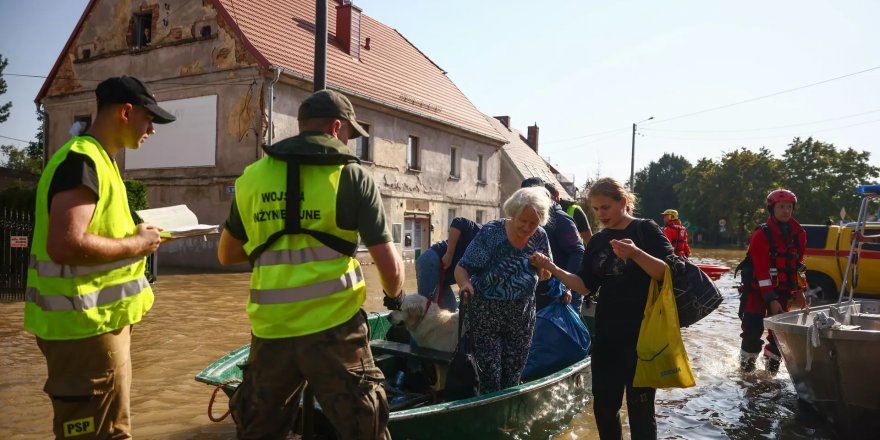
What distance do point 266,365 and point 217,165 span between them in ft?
57.2

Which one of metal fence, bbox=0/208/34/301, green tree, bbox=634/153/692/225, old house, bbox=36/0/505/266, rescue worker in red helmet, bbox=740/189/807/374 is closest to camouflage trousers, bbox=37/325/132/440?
rescue worker in red helmet, bbox=740/189/807/374

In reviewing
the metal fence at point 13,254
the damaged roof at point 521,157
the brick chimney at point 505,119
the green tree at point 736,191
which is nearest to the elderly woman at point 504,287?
the metal fence at point 13,254

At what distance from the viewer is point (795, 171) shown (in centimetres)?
5262

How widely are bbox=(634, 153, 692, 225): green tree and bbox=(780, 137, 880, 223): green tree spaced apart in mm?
18275

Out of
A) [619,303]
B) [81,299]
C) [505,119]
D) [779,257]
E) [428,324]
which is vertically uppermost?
[505,119]

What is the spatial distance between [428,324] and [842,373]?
3389 mm

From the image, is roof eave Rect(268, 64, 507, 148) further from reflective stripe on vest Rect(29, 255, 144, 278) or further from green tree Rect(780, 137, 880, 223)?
green tree Rect(780, 137, 880, 223)

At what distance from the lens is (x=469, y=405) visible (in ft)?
13.1

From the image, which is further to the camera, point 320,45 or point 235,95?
point 235,95

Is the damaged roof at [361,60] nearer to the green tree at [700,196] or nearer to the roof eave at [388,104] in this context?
the roof eave at [388,104]

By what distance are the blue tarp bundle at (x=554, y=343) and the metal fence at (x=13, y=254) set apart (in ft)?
32.7

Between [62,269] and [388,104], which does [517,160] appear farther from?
[62,269]

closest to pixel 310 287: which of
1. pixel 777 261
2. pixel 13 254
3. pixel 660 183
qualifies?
pixel 777 261

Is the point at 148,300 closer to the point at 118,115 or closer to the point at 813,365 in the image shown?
the point at 118,115
